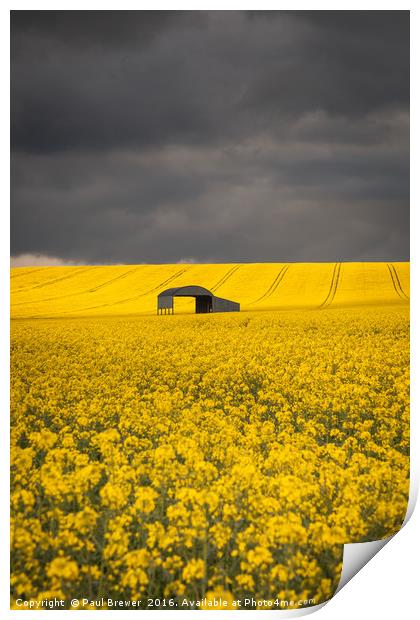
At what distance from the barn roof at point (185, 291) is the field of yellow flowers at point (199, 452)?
0.51 ft

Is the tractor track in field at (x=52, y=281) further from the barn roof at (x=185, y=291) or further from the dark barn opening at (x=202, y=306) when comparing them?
the dark barn opening at (x=202, y=306)

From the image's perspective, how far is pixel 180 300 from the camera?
791cm

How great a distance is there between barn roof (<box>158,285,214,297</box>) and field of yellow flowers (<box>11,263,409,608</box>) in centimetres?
15

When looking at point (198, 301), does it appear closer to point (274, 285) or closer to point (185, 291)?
point (185, 291)

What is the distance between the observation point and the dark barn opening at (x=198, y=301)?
7.51m

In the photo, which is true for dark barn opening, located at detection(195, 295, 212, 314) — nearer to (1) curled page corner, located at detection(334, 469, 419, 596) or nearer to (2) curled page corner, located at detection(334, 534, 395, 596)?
(1) curled page corner, located at detection(334, 469, 419, 596)

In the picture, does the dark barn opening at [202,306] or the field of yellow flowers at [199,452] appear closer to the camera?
the field of yellow flowers at [199,452]

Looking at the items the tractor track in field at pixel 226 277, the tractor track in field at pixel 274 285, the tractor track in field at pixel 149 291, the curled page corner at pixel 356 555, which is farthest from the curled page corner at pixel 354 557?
the tractor track in field at pixel 274 285

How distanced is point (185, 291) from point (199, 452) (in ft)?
10.1

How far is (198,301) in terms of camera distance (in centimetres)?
830

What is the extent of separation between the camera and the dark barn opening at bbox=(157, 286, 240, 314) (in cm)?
751

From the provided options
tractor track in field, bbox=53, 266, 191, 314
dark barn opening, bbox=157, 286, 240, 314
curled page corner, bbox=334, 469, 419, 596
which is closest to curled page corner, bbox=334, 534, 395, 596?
curled page corner, bbox=334, 469, 419, 596

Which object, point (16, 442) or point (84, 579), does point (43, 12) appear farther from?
point (84, 579)
